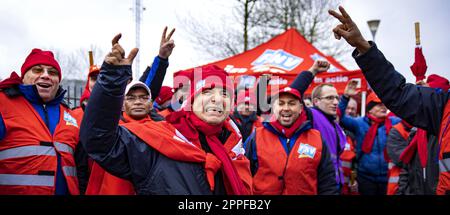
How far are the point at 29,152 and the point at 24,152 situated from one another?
0.10 feet

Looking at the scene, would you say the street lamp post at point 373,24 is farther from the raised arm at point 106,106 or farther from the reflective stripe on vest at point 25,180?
the raised arm at point 106,106

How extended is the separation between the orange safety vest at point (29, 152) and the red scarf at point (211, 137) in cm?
99

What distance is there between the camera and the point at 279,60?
8.32m

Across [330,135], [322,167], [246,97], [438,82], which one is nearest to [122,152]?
[322,167]

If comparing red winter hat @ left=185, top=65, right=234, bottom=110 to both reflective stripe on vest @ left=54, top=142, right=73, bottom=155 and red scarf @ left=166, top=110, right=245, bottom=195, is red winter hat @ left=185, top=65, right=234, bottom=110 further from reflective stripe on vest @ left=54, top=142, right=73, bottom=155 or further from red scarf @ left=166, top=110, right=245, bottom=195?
reflective stripe on vest @ left=54, top=142, right=73, bottom=155

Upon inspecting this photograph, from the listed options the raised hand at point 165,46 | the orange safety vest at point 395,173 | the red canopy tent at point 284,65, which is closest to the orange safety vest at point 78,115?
the raised hand at point 165,46

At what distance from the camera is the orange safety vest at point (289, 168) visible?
3482 millimetres

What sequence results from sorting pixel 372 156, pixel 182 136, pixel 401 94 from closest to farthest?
pixel 182 136 < pixel 401 94 < pixel 372 156

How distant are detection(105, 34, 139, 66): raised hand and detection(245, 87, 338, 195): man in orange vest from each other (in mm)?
1797

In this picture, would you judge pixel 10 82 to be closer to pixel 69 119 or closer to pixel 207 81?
pixel 69 119

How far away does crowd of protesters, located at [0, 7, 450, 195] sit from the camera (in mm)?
2215

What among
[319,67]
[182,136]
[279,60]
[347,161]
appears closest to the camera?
[182,136]

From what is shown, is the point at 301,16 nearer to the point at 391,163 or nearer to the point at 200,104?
the point at 391,163
